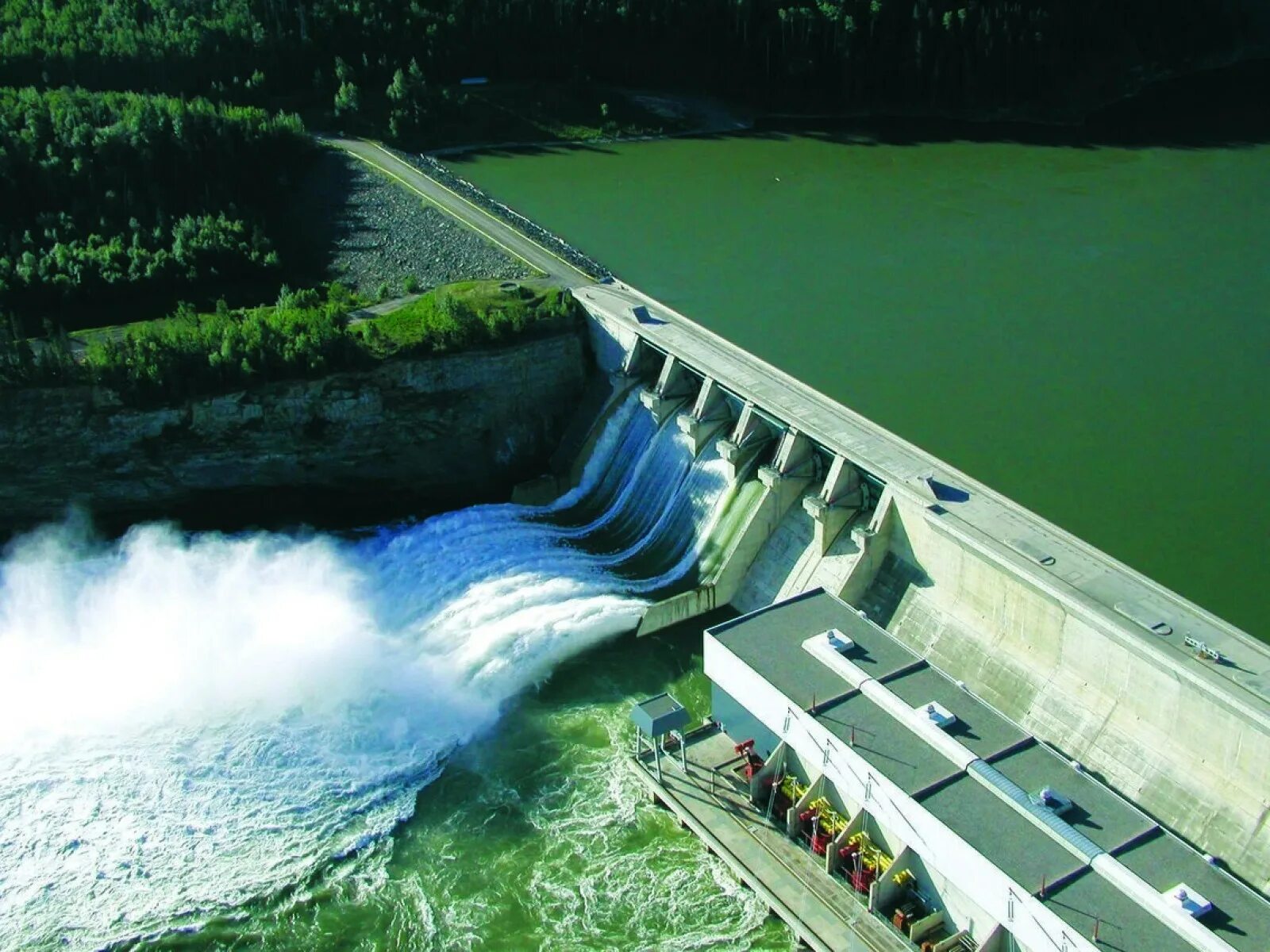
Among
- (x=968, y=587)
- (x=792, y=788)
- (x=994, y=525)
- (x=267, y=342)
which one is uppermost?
(x=994, y=525)

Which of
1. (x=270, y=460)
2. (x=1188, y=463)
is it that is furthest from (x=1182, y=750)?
(x=270, y=460)

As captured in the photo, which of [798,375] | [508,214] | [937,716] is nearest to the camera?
[937,716]

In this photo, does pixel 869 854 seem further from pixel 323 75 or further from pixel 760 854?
pixel 323 75

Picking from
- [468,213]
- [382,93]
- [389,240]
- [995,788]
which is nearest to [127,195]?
[389,240]

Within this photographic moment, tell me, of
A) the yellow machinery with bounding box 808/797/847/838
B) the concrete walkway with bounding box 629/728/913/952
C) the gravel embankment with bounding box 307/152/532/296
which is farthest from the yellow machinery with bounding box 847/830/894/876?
the gravel embankment with bounding box 307/152/532/296

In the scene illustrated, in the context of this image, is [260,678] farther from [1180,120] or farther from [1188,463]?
[1180,120]

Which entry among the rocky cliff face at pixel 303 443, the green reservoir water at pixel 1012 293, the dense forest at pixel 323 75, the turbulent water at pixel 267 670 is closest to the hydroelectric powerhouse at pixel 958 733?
the turbulent water at pixel 267 670
